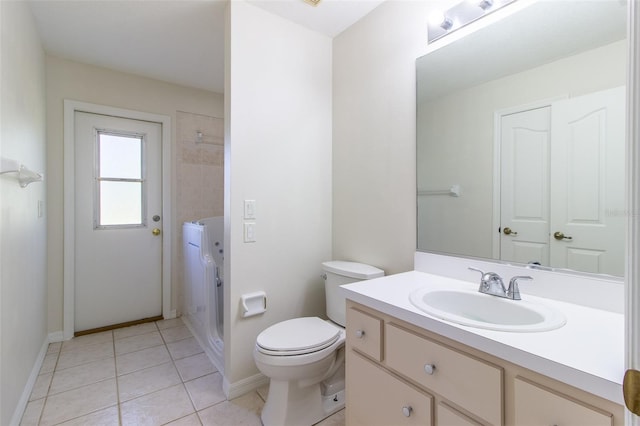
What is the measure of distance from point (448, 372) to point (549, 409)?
0.79 feet

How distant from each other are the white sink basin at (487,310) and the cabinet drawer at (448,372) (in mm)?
102

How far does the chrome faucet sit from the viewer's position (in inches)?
42.7

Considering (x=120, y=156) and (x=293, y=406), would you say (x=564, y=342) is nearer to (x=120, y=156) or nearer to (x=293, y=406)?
(x=293, y=406)

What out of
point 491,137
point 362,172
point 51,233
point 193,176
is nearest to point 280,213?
point 362,172

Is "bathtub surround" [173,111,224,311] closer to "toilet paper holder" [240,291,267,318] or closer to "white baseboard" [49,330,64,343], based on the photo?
"white baseboard" [49,330,64,343]

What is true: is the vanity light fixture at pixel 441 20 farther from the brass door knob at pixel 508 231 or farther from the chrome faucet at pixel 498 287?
the chrome faucet at pixel 498 287

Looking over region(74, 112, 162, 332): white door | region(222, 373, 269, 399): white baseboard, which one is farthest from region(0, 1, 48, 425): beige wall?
region(222, 373, 269, 399): white baseboard

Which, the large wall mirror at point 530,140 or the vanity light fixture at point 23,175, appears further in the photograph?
the vanity light fixture at point 23,175

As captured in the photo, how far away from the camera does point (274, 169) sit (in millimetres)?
1866

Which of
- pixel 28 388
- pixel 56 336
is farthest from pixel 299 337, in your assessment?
pixel 56 336

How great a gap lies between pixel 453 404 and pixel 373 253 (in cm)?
102

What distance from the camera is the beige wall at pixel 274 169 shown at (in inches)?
67.3

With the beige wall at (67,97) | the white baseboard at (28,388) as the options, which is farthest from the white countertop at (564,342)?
the beige wall at (67,97)

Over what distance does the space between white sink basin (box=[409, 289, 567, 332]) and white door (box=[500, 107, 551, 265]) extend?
22 cm
